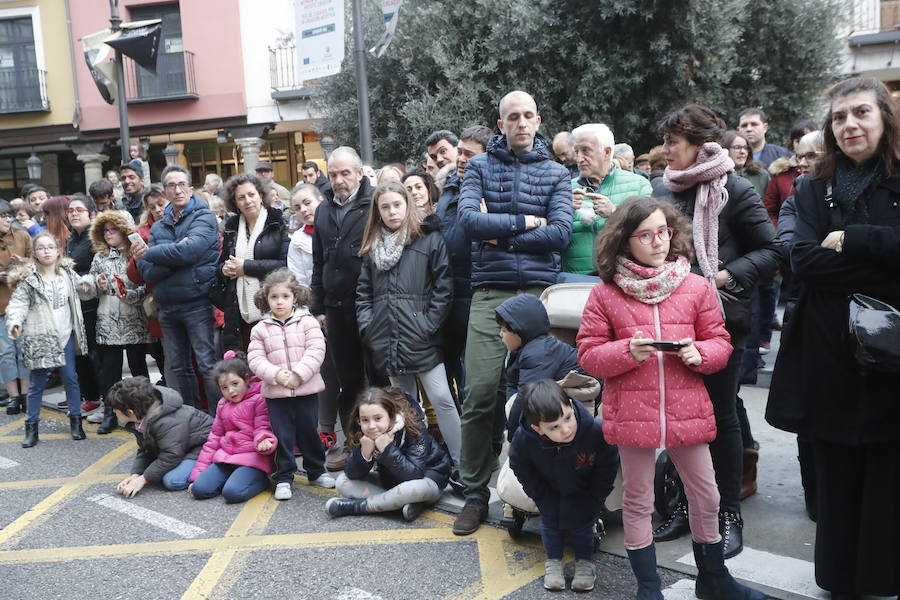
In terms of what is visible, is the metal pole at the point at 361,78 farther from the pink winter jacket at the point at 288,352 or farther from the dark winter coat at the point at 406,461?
the dark winter coat at the point at 406,461

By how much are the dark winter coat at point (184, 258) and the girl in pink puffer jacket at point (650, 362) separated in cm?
381

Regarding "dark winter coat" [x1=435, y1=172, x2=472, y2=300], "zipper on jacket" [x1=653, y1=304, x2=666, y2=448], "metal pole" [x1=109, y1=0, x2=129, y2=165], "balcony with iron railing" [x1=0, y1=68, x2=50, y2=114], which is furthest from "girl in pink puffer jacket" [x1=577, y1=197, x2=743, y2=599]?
"balcony with iron railing" [x1=0, y1=68, x2=50, y2=114]

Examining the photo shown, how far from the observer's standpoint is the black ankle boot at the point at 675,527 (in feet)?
12.8

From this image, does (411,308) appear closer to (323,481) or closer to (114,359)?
(323,481)

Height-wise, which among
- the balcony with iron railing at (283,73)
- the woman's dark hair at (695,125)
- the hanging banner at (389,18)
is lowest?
the woman's dark hair at (695,125)

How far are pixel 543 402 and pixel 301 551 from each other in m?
1.64

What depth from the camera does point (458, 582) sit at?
3637 millimetres


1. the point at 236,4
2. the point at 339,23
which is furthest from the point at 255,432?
the point at 236,4

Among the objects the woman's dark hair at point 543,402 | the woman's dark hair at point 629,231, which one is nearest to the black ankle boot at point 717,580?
the woman's dark hair at point 543,402

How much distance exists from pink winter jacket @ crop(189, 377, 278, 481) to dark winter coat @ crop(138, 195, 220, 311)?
1281 mm

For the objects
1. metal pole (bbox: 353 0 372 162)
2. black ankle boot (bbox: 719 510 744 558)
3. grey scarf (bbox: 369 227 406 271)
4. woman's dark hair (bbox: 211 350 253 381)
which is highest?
metal pole (bbox: 353 0 372 162)

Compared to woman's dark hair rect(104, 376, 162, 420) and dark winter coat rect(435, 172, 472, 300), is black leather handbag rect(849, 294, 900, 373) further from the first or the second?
woman's dark hair rect(104, 376, 162, 420)

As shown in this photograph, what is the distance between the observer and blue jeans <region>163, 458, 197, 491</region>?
16.9 ft

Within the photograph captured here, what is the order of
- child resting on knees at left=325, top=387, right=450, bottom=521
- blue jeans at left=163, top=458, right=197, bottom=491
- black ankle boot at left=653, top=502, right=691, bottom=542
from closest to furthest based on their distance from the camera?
1. black ankle boot at left=653, top=502, right=691, bottom=542
2. child resting on knees at left=325, top=387, right=450, bottom=521
3. blue jeans at left=163, top=458, right=197, bottom=491
